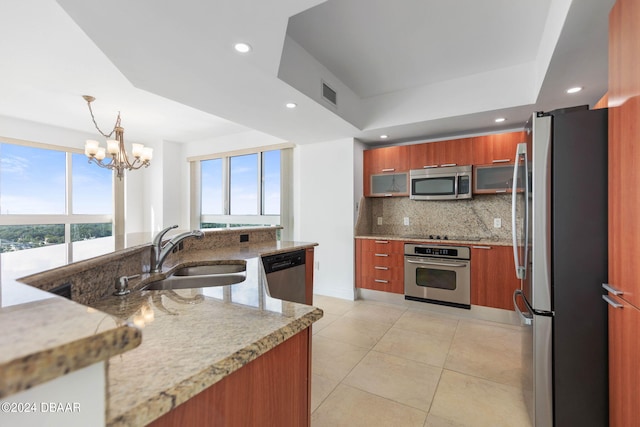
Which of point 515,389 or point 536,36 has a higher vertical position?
point 536,36

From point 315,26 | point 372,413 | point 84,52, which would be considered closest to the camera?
point 372,413

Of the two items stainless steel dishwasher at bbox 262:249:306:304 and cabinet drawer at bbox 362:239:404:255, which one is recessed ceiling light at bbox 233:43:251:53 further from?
cabinet drawer at bbox 362:239:404:255

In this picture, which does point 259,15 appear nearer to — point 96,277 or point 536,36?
point 96,277

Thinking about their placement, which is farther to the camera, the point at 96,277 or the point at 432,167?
the point at 432,167

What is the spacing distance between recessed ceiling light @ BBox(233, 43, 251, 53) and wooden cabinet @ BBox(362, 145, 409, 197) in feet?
8.59

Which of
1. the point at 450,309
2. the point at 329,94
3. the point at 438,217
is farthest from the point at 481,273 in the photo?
the point at 329,94

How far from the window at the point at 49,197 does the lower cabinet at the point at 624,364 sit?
6.77 meters

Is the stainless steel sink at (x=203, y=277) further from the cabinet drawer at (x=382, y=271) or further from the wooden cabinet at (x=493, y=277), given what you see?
the wooden cabinet at (x=493, y=277)

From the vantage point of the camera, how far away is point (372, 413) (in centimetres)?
179

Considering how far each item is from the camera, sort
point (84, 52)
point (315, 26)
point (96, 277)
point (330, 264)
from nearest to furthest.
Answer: point (96, 277) → point (315, 26) → point (84, 52) → point (330, 264)

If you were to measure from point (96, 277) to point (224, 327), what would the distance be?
0.66m

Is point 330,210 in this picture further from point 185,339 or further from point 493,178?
point 185,339

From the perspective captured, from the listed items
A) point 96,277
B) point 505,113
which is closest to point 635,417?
point 96,277

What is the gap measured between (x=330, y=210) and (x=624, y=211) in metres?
3.26
